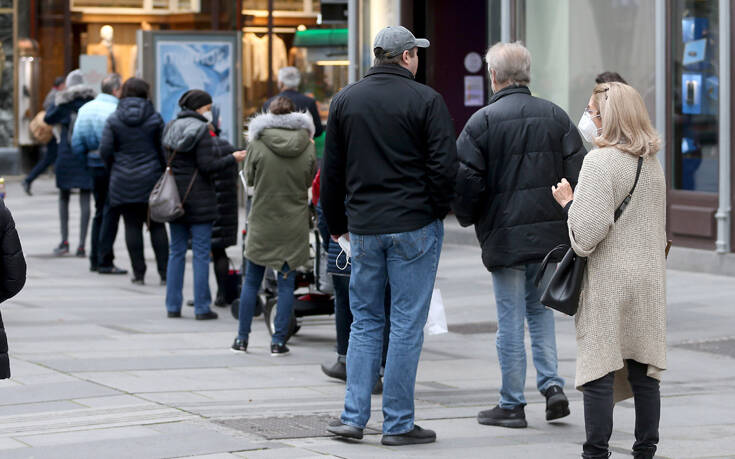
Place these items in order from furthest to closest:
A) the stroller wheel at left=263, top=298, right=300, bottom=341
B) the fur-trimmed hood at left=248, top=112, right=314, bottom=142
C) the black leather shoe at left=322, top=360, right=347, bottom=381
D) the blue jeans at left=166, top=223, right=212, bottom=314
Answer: the blue jeans at left=166, top=223, right=212, bottom=314, the stroller wheel at left=263, top=298, right=300, bottom=341, the fur-trimmed hood at left=248, top=112, right=314, bottom=142, the black leather shoe at left=322, top=360, right=347, bottom=381

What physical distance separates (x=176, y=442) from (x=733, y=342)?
451 cm

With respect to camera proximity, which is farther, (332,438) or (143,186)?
(143,186)

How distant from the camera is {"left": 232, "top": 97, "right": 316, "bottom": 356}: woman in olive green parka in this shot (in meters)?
9.03

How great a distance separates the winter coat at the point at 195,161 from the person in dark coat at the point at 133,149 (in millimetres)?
1722

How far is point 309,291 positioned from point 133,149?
11.3ft

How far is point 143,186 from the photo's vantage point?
41.3ft

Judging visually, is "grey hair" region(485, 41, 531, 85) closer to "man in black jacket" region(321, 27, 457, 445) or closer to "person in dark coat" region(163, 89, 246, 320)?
"man in black jacket" region(321, 27, 457, 445)

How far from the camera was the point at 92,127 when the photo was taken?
13680 mm

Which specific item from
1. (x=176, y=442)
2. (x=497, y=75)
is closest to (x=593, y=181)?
(x=497, y=75)

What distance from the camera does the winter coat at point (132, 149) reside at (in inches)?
488

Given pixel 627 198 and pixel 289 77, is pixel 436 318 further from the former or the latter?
pixel 289 77

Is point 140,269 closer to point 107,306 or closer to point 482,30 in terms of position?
point 107,306

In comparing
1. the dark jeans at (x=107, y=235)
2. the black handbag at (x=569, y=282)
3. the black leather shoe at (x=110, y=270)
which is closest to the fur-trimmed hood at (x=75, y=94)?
the dark jeans at (x=107, y=235)

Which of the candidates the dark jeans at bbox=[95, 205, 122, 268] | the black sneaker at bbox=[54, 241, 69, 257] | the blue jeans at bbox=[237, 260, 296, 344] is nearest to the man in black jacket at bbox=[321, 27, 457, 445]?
the blue jeans at bbox=[237, 260, 296, 344]
